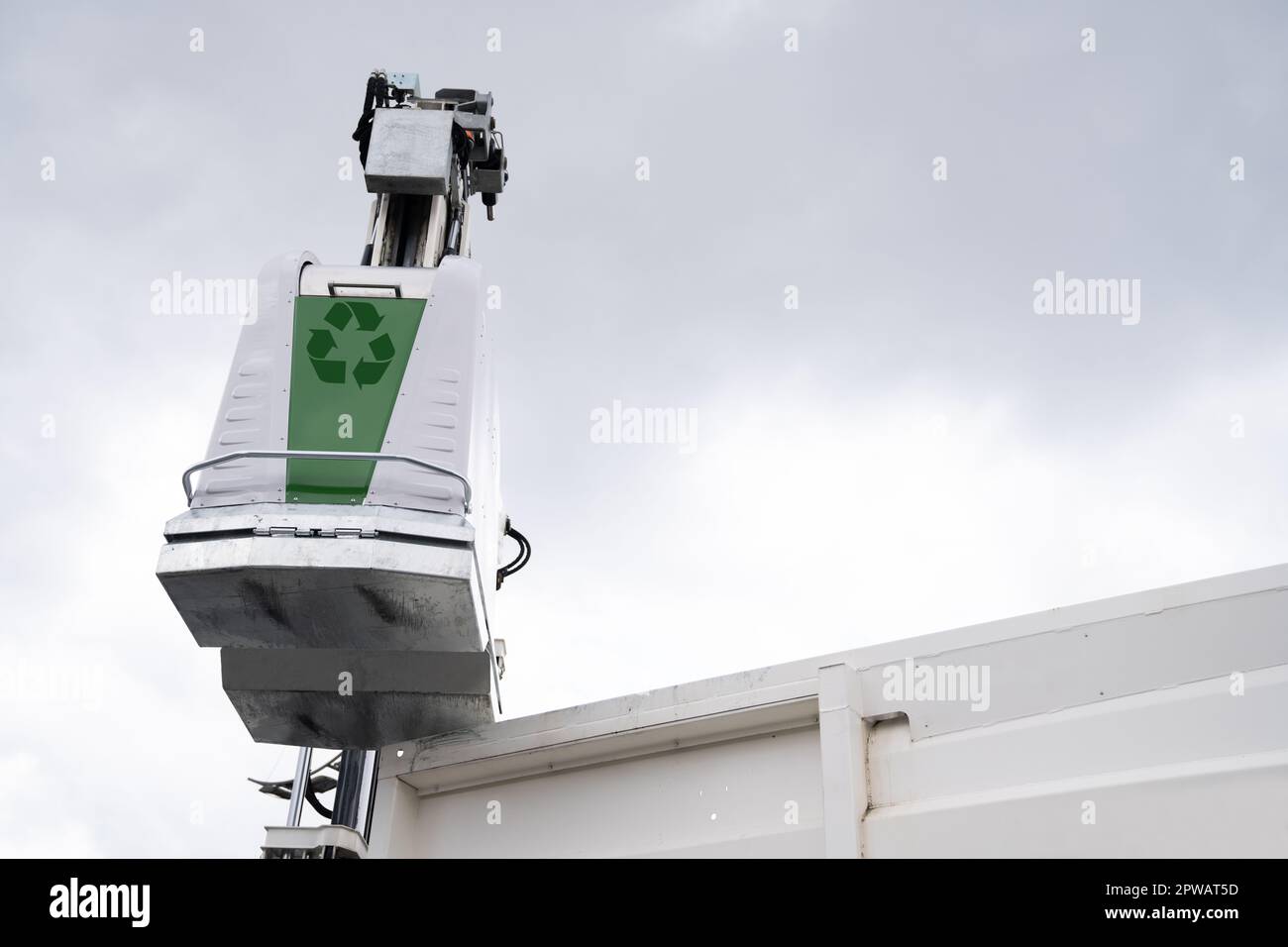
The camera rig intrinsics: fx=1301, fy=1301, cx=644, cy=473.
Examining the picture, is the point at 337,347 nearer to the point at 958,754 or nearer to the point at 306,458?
the point at 306,458

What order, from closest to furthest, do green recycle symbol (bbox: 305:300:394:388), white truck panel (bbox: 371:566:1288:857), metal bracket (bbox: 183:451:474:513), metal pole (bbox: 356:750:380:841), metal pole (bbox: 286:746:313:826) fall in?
white truck panel (bbox: 371:566:1288:857), metal bracket (bbox: 183:451:474:513), green recycle symbol (bbox: 305:300:394:388), metal pole (bbox: 356:750:380:841), metal pole (bbox: 286:746:313:826)

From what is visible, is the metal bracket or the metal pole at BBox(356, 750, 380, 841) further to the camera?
the metal pole at BBox(356, 750, 380, 841)

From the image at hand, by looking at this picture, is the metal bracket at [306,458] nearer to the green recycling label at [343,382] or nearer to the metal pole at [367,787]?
the green recycling label at [343,382]

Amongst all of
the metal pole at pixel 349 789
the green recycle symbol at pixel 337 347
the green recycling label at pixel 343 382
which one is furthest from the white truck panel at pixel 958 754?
the green recycle symbol at pixel 337 347

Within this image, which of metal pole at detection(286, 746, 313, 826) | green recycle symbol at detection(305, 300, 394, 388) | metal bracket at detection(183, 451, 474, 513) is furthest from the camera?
metal pole at detection(286, 746, 313, 826)

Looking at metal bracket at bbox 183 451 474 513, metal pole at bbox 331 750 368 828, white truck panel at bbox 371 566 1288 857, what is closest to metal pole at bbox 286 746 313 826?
metal pole at bbox 331 750 368 828

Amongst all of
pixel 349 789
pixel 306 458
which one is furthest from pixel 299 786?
pixel 306 458

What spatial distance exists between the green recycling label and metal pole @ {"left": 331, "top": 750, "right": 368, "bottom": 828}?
54.7 inches

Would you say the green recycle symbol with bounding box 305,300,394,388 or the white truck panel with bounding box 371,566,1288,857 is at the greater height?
the green recycle symbol with bounding box 305,300,394,388

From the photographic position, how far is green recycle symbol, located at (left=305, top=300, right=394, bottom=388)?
15.9 ft

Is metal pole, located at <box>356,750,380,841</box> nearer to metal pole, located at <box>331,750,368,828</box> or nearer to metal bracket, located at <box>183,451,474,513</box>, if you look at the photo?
metal pole, located at <box>331,750,368,828</box>

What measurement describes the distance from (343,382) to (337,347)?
0.54 ft
